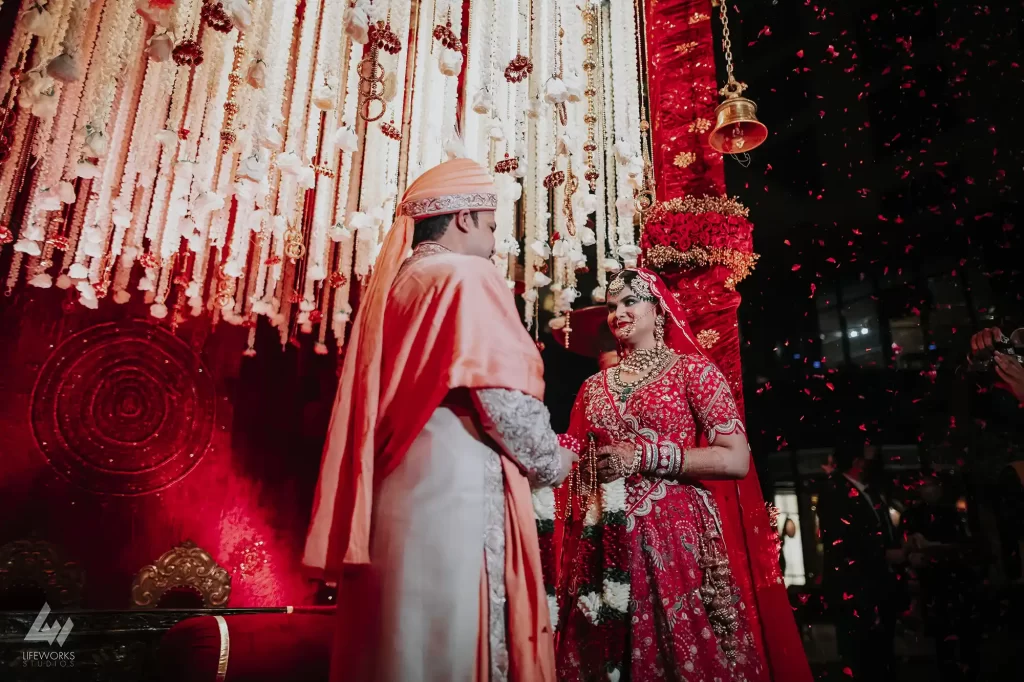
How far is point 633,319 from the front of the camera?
236cm

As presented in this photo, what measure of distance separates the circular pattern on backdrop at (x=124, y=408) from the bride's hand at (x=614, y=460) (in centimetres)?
442

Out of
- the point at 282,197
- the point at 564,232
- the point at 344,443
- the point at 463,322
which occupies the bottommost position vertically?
the point at 344,443

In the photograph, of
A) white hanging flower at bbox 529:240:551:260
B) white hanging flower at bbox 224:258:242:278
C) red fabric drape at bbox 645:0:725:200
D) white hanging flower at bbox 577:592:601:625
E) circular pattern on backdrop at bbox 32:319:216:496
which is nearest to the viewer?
white hanging flower at bbox 577:592:601:625

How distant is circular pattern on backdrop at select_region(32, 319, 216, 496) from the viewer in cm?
470

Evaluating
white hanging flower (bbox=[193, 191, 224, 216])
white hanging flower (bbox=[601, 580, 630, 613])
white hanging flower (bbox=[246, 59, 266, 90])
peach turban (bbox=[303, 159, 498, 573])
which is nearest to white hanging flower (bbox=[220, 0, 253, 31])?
white hanging flower (bbox=[246, 59, 266, 90])

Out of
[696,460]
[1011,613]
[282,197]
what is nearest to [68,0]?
[282,197]

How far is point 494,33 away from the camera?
3.21 m

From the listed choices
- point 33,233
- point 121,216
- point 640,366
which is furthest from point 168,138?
point 640,366

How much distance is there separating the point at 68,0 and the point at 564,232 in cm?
289

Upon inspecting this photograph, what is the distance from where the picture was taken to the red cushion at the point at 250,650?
2066 mm

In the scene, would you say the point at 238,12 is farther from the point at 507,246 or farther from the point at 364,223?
the point at 507,246

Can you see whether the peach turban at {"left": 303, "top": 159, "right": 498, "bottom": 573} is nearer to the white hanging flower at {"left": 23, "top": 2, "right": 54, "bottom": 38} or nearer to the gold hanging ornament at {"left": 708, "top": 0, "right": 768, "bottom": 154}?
the gold hanging ornament at {"left": 708, "top": 0, "right": 768, "bottom": 154}

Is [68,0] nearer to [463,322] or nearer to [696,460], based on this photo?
[463,322]

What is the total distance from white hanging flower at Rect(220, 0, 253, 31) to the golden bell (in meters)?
2.13
